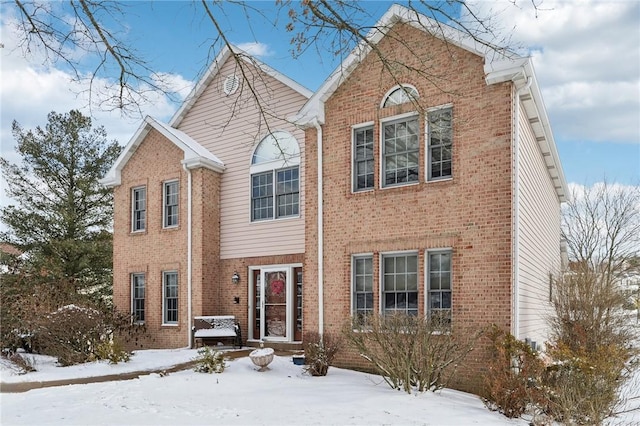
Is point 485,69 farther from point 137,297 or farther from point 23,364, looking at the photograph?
point 137,297

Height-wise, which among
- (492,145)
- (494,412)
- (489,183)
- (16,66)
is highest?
(16,66)

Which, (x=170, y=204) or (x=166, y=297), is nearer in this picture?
(x=166, y=297)

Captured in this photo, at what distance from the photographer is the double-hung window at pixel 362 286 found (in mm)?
11695

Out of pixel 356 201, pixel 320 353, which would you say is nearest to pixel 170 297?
pixel 320 353

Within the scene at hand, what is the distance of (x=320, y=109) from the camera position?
1252 cm

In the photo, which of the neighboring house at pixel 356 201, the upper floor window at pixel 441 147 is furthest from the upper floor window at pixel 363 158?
the upper floor window at pixel 441 147

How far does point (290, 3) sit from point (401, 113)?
5.92 metres

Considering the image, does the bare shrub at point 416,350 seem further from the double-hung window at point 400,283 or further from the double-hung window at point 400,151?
the double-hung window at point 400,151

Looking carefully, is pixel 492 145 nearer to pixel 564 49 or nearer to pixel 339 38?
pixel 564 49

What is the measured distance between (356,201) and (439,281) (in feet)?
8.37

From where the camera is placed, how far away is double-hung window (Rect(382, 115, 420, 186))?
11414 millimetres

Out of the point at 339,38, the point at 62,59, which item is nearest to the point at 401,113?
the point at 339,38

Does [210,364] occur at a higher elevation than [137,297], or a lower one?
lower

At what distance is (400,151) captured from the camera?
38.0 ft
